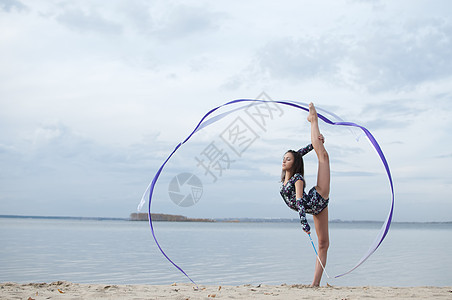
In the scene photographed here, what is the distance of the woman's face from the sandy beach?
1.53 m

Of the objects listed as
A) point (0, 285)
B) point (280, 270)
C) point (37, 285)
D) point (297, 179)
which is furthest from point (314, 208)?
point (280, 270)

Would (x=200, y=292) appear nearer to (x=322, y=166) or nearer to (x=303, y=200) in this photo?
(x=303, y=200)

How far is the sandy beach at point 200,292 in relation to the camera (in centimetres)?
519

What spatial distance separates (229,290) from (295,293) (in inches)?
32.7

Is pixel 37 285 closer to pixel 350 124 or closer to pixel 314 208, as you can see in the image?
pixel 314 208

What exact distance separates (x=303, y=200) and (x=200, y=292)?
1.66 meters

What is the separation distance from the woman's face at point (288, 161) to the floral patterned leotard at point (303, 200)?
0.13 m

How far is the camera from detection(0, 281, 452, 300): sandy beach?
5188mm

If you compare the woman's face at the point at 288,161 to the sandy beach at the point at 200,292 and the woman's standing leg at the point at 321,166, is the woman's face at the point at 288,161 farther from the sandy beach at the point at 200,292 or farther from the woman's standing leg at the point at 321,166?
the sandy beach at the point at 200,292

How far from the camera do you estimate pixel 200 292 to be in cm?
560

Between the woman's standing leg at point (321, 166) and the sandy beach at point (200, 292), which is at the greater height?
the woman's standing leg at point (321, 166)

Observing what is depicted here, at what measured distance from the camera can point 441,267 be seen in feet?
38.5

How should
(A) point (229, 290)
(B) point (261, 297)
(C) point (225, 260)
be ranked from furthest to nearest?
(C) point (225, 260) < (A) point (229, 290) < (B) point (261, 297)

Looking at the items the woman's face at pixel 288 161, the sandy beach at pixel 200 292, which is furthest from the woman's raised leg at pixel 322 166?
the sandy beach at pixel 200 292
